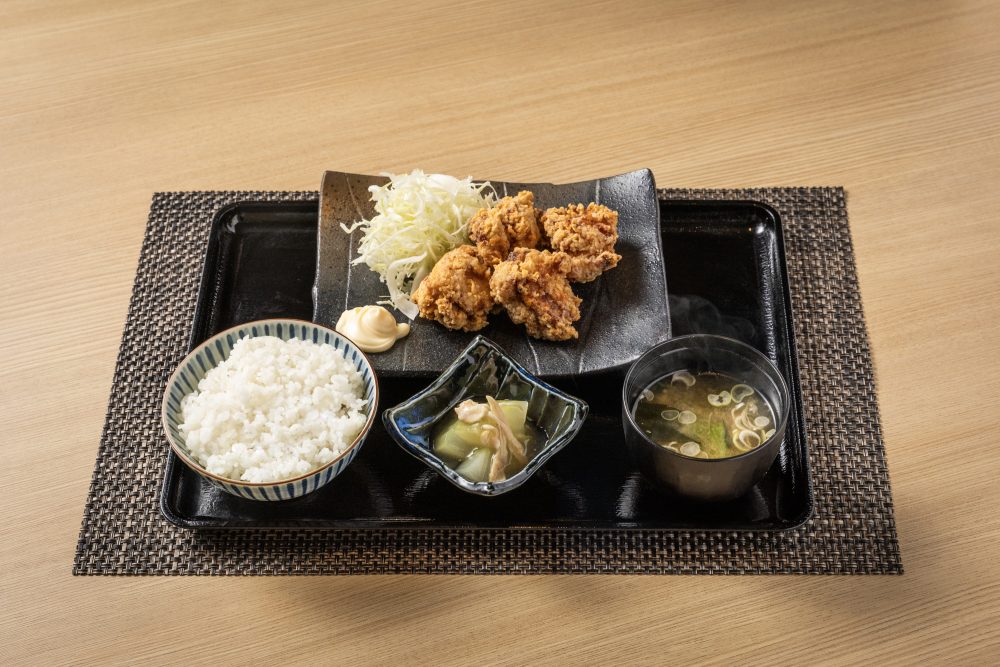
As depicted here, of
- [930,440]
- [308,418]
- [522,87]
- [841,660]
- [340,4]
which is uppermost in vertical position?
[340,4]

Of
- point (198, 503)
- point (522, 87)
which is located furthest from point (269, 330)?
point (522, 87)

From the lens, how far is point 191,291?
2793 millimetres

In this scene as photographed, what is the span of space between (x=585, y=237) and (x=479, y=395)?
0.53m

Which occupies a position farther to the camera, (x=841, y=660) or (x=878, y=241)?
(x=878, y=241)

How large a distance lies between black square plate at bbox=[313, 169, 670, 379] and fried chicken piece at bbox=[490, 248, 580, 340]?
0.04m

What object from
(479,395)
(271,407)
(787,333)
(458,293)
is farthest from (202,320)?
(787,333)

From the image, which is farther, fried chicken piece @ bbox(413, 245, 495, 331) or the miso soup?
fried chicken piece @ bbox(413, 245, 495, 331)

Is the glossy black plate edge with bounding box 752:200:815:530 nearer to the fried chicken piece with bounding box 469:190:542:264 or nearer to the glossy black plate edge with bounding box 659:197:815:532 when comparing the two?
the glossy black plate edge with bounding box 659:197:815:532

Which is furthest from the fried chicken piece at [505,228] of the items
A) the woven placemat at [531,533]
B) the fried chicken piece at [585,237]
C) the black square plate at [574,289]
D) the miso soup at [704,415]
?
the woven placemat at [531,533]

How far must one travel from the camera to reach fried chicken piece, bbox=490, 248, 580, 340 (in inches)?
96.4

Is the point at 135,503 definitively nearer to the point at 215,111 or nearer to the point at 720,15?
the point at 215,111

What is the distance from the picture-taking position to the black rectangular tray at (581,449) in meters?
2.26

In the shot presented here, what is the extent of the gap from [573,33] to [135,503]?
7.25 feet

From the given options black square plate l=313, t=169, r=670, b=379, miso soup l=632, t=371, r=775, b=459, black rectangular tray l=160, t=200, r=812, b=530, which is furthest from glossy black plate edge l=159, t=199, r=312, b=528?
miso soup l=632, t=371, r=775, b=459
